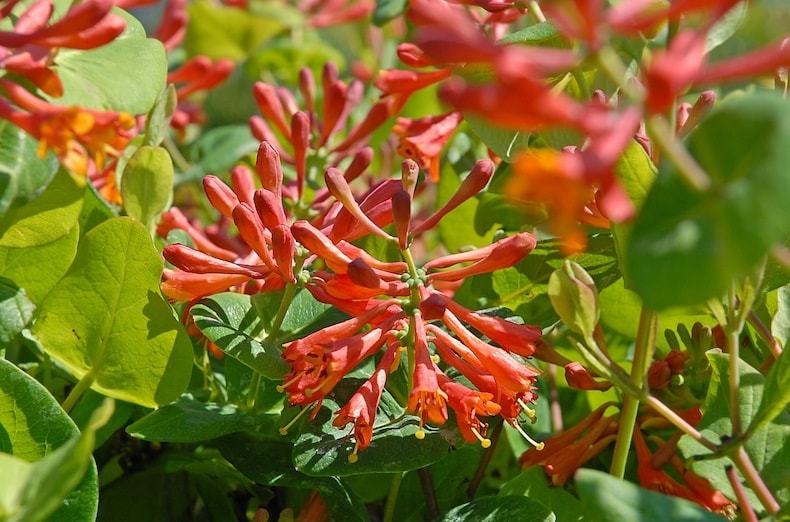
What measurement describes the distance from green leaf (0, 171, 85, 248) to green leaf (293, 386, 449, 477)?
290mm

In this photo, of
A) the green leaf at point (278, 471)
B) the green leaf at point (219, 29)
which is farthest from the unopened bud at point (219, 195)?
the green leaf at point (219, 29)

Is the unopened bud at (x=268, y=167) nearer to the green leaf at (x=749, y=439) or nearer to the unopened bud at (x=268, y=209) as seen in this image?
the unopened bud at (x=268, y=209)

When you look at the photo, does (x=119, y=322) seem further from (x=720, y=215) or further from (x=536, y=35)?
(x=720, y=215)

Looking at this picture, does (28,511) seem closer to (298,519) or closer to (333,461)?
(333,461)

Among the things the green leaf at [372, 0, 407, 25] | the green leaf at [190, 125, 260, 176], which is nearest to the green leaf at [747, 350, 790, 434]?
the green leaf at [372, 0, 407, 25]

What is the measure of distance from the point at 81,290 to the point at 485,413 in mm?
376

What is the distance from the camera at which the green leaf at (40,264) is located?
3.10 feet

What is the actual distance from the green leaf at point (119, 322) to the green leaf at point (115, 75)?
0.10 meters

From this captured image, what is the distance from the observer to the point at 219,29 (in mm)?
1937

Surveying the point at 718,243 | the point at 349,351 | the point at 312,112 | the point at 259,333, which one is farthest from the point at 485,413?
the point at 312,112

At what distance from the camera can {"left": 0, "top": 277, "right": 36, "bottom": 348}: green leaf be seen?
80cm

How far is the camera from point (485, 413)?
0.82 metres

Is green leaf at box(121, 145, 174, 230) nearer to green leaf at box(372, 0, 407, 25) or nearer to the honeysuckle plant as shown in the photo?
the honeysuckle plant

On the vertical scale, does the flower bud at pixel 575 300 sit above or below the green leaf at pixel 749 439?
above
